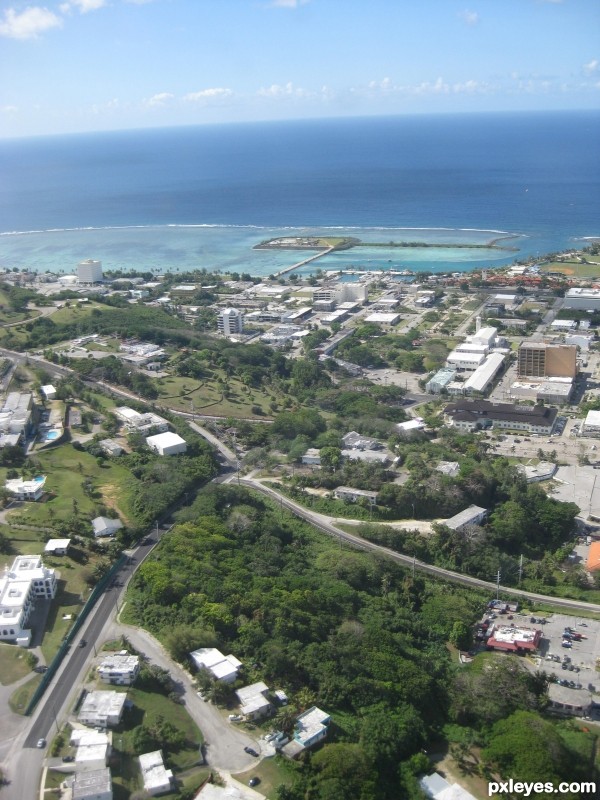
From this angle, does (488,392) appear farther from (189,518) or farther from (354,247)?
(354,247)

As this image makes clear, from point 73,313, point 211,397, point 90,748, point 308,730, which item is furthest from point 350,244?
point 90,748

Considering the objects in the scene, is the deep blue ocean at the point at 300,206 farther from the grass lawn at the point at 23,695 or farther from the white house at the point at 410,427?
the grass lawn at the point at 23,695

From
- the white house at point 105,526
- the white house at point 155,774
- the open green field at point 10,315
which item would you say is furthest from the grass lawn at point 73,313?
the white house at point 155,774

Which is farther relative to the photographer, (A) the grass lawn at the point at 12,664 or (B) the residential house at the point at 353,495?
(B) the residential house at the point at 353,495

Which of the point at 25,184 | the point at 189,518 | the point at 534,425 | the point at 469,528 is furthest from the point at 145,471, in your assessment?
the point at 25,184

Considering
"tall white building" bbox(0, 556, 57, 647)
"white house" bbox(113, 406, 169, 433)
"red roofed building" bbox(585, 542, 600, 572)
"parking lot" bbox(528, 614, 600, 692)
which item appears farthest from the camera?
"white house" bbox(113, 406, 169, 433)

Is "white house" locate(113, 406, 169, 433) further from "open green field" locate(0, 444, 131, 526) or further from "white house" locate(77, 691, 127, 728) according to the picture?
"white house" locate(77, 691, 127, 728)

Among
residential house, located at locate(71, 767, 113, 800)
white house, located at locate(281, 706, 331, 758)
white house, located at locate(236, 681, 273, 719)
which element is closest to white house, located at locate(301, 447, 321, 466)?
white house, located at locate(236, 681, 273, 719)
